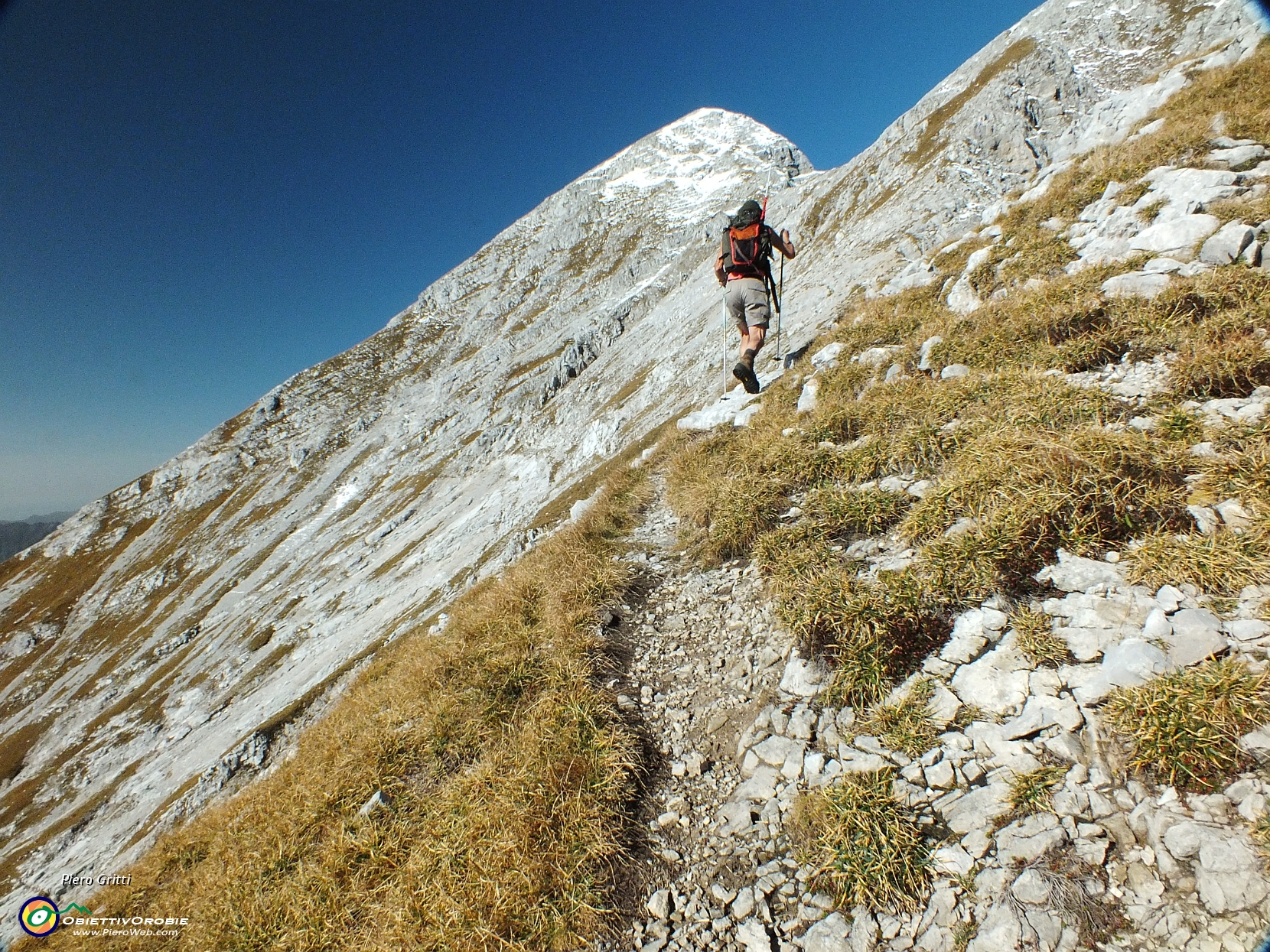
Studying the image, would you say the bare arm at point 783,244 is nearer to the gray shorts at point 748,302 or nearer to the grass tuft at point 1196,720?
the gray shorts at point 748,302

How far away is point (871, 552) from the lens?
5887 mm

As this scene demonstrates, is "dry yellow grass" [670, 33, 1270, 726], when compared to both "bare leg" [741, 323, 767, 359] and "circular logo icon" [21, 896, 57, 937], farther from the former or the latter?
"circular logo icon" [21, 896, 57, 937]

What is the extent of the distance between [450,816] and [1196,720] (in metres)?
6.03

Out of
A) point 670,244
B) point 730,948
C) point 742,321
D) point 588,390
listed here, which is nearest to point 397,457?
point 588,390

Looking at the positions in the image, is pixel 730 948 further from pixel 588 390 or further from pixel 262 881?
pixel 588 390

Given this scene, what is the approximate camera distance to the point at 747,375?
12086mm

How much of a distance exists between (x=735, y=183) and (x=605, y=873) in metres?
166

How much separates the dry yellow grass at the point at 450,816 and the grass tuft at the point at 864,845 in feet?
5.37

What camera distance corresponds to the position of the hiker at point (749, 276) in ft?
41.0

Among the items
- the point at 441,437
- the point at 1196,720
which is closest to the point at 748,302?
the point at 1196,720

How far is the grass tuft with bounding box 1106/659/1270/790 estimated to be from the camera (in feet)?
9.34

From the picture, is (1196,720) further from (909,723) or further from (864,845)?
(864,845)

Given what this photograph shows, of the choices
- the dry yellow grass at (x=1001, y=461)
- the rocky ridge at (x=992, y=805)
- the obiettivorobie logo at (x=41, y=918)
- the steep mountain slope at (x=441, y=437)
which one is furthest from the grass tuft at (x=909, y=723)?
the steep mountain slope at (x=441, y=437)

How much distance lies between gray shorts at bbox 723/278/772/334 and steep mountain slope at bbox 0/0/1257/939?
5.16 metres
